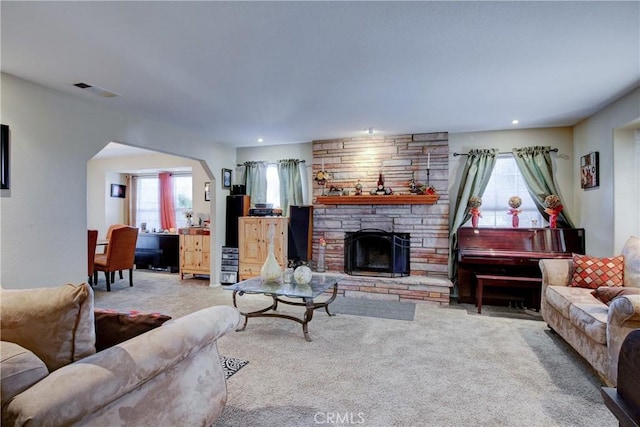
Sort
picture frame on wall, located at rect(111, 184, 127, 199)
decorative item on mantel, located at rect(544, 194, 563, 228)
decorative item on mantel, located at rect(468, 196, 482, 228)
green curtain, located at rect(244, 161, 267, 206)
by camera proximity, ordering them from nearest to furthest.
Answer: decorative item on mantel, located at rect(544, 194, 563, 228)
decorative item on mantel, located at rect(468, 196, 482, 228)
green curtain, located at rect(244, 161, 267, 206)
picture frame on wall, located at rect(111, 184, 127, 199)

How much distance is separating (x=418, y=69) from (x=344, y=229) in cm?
301

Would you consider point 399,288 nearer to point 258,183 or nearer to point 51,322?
point 258,183

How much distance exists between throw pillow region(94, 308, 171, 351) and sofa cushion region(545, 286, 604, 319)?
123 inches

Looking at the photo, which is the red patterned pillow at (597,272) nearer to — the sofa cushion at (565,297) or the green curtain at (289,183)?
the sofa cushion at (565,297)

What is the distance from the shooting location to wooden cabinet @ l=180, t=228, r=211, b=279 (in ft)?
19.7

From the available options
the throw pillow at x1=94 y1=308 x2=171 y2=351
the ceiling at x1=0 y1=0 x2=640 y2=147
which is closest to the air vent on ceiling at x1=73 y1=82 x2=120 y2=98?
the ceiling at x1=0 y1=0 x2=640 y2=147

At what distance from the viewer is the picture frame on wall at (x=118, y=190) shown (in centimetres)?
762

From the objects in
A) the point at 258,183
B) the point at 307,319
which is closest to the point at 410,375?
the point at 307,319

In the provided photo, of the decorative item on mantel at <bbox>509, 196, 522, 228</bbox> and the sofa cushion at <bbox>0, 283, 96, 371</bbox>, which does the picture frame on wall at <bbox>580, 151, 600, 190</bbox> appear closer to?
the decorative item on mantel at <bbox>509, 196, 522, 228</bbox>

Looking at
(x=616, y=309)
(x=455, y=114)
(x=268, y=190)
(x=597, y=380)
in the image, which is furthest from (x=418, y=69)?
(x=268, y=190)

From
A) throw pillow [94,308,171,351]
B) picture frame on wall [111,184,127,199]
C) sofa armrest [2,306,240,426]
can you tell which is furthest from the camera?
picture frame on wall [111,184,127,199]

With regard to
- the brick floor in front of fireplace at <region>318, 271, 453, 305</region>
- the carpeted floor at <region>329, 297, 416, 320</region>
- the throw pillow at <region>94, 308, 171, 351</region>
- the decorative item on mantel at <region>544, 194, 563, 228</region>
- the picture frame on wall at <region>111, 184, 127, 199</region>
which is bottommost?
the carpeted floor at <region>329, 297, 416, 320</region>

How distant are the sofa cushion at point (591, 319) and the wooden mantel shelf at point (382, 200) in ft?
7.56

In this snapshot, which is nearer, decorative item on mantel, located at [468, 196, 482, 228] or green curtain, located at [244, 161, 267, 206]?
decorative item on mantel, located at [468, 196, 482, 228]
